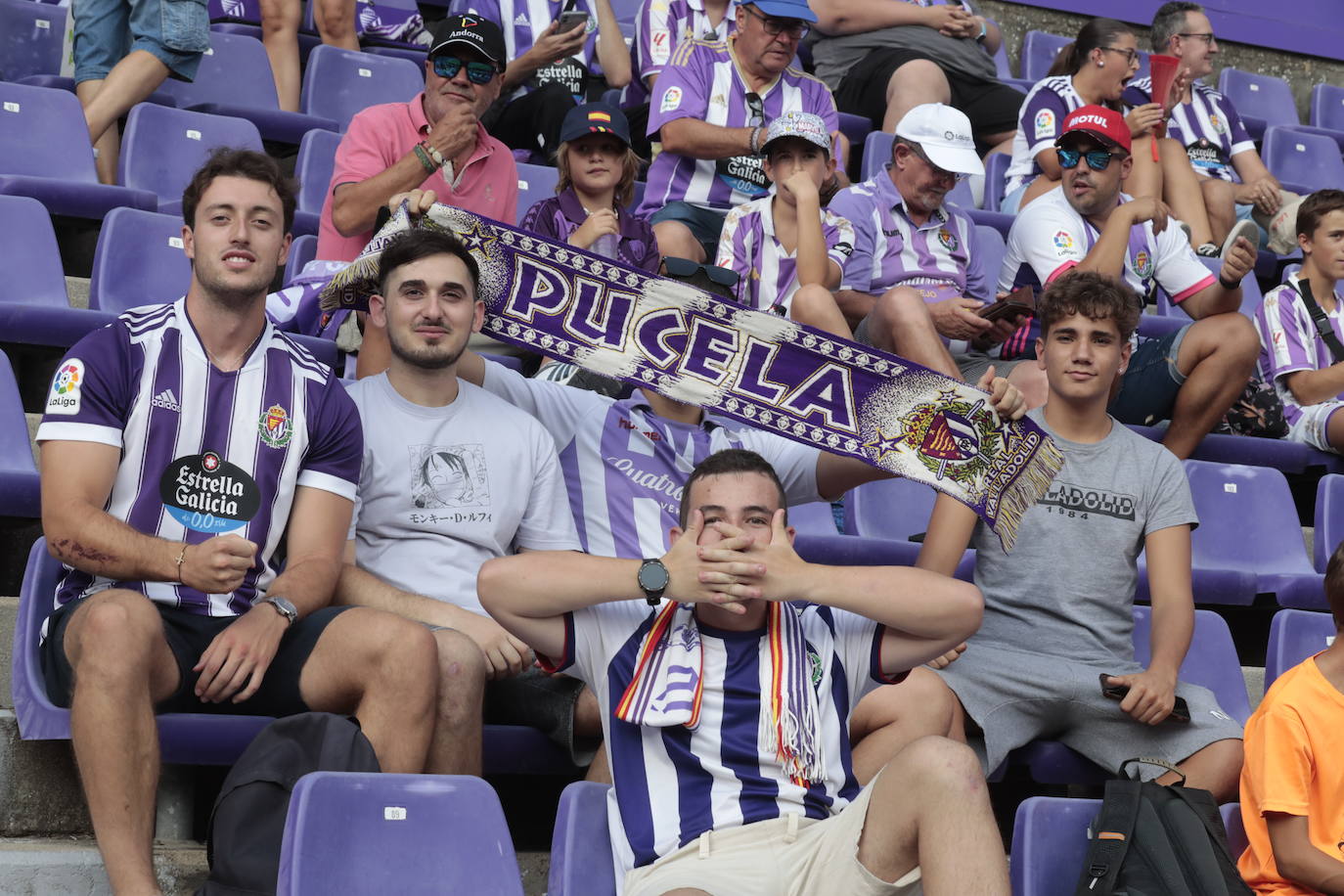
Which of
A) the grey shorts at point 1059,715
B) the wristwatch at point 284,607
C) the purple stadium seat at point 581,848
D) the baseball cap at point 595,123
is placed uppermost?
the baseball cap at point 595,123

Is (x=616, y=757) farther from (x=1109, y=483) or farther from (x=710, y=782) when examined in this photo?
(x=1109, y=483)

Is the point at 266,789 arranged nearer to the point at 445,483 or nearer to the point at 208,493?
the point at 208,493

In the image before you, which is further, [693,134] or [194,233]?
[693,134]

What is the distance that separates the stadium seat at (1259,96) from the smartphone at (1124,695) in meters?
5.11

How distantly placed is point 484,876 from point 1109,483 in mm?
1704

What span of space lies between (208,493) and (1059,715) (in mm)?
1709

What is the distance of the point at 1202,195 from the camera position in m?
6.36

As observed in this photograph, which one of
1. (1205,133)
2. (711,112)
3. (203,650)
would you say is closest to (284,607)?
(203,650)

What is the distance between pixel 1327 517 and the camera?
176 inches

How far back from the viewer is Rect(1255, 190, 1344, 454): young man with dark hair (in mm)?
4961

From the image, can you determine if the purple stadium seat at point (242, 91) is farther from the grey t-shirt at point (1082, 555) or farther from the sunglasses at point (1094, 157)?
the grey t-shirt at point (1082, 555)

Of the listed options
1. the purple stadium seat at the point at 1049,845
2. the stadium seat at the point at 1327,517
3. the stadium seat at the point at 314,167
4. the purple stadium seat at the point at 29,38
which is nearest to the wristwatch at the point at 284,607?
the purple stadium seat at the point at 1049,845

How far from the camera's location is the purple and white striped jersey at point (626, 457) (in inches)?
136

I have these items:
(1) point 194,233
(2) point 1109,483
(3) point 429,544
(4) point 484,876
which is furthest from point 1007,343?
(4) point 484,876
